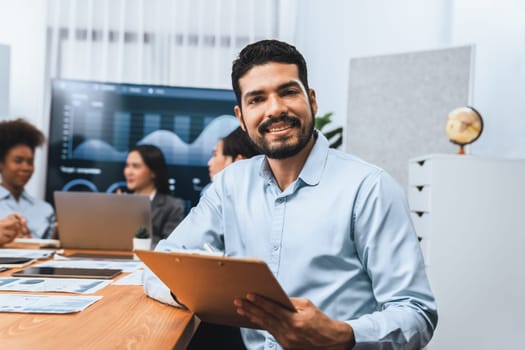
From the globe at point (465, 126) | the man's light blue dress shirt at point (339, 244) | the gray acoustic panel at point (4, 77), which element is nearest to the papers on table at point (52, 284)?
the man's light blue dress shirt at point (339, 244)

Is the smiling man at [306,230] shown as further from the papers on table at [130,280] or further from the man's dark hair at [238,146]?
the man's dark hair at [238,146]

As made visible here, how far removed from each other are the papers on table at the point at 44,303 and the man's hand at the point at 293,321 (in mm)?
345

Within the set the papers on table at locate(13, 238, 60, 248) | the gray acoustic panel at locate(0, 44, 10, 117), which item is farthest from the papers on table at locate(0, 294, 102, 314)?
the gray acoustic panel at locate(0, 44, 10, 117)

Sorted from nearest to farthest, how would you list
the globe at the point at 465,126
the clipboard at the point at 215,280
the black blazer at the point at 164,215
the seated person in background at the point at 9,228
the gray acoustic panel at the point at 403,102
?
1. the clipboard at the point at 215,280
2. the seated person in background at the point at 9,228
3. the globe at the point at 465,126
4. the gray acoustic panel at the point at 403,102
5. the black blazer at the point at 164,215

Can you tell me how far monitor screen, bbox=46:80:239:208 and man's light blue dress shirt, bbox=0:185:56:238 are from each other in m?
0.36

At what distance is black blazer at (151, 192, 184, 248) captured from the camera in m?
2.97

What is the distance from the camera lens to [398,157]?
296cm

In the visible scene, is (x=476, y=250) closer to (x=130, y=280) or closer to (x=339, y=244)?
(x=339, y=244)

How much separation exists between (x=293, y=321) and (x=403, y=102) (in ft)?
7.57

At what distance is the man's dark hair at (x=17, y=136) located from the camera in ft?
9.82

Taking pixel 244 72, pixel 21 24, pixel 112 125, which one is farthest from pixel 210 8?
pixel 244 72

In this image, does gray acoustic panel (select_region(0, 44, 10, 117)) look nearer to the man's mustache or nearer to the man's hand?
the man's mustache

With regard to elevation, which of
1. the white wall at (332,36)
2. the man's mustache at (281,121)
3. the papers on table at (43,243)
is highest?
the white wall at (332,36)

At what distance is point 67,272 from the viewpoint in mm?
1401
